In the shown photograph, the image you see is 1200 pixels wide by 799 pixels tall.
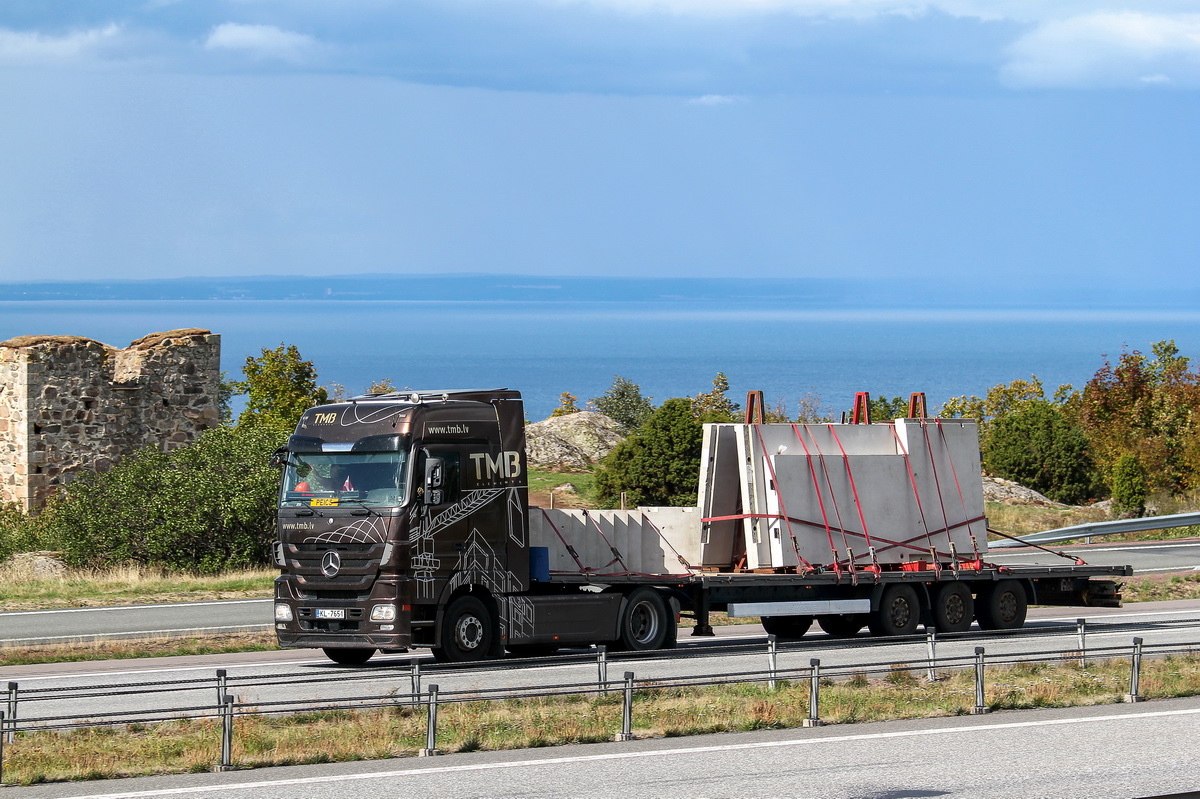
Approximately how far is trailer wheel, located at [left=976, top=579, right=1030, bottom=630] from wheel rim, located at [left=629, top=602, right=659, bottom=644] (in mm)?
5935

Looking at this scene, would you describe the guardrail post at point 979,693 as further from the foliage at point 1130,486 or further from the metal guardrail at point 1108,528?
the foliage at point 1130,486

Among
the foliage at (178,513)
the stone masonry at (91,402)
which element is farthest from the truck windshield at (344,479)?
the stone masonry at (91,402)

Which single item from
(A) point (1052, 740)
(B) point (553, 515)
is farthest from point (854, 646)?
(A) point (1052, 740)

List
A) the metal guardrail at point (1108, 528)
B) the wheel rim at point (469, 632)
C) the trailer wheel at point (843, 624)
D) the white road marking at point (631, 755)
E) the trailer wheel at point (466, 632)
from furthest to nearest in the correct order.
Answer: the metal guardrail at point (1108, 528), the trailer wheel at point (843, 624), the wheel rim at point (469, 632), the trailer wheel at point (466, 632), the white road marking at point (631, 755)

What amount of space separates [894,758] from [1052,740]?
1894 mm

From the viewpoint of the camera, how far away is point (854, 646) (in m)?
22.8

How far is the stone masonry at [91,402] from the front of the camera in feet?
121

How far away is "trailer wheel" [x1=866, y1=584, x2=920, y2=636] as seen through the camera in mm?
23234

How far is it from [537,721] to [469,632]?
4812mm

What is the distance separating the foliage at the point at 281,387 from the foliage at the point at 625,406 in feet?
57.8

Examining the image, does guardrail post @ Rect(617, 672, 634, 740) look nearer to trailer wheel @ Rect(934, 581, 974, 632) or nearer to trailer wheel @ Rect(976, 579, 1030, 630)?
trailer wheel @ Rect(934, 581, 974, 632)

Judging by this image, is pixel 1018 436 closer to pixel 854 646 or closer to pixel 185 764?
pixel 854 646

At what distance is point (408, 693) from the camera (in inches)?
648

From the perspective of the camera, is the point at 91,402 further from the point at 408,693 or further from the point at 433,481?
the point at 408,693
